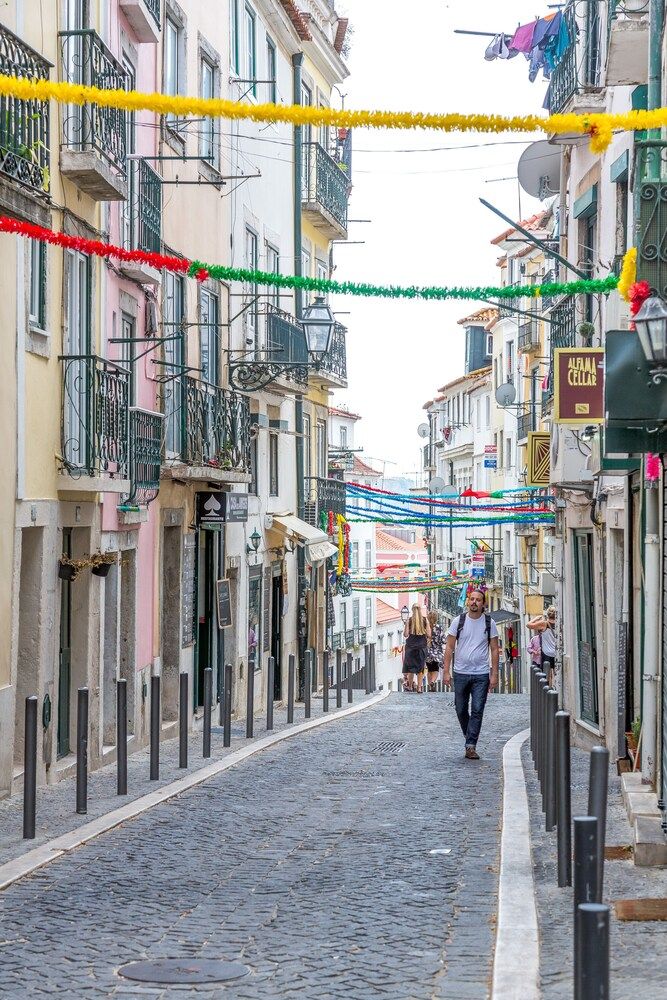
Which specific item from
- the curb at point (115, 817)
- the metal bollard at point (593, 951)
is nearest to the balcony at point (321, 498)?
the curb at point (115, 817)

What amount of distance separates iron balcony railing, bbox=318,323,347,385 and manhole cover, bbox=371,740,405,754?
62.0 ft

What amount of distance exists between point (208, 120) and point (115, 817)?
1469 cm

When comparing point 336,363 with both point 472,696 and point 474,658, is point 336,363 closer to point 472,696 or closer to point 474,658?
point 472,696

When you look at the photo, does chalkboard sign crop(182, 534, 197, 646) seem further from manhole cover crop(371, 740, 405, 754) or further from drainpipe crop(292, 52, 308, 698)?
drainpipe crop(292, 52, 308, 698)

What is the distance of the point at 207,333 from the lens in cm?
2458

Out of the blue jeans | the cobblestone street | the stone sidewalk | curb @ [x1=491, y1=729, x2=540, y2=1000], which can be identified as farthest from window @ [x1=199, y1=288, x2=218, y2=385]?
the stone sidewalk

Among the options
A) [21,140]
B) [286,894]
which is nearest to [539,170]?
[21,140]

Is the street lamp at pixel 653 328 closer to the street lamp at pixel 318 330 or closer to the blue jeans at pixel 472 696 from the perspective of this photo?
the blue jeans at pixel 472 696

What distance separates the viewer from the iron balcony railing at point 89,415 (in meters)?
15.6

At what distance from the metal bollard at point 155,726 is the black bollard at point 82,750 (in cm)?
183

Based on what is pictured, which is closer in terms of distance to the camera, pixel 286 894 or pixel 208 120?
pixel 286 894

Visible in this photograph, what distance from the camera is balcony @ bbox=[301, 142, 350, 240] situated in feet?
111

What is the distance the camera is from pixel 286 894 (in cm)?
899

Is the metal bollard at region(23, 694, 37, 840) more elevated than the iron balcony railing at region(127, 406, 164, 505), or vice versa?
the iron balcony railing at region(127, 406, 164, 505)
